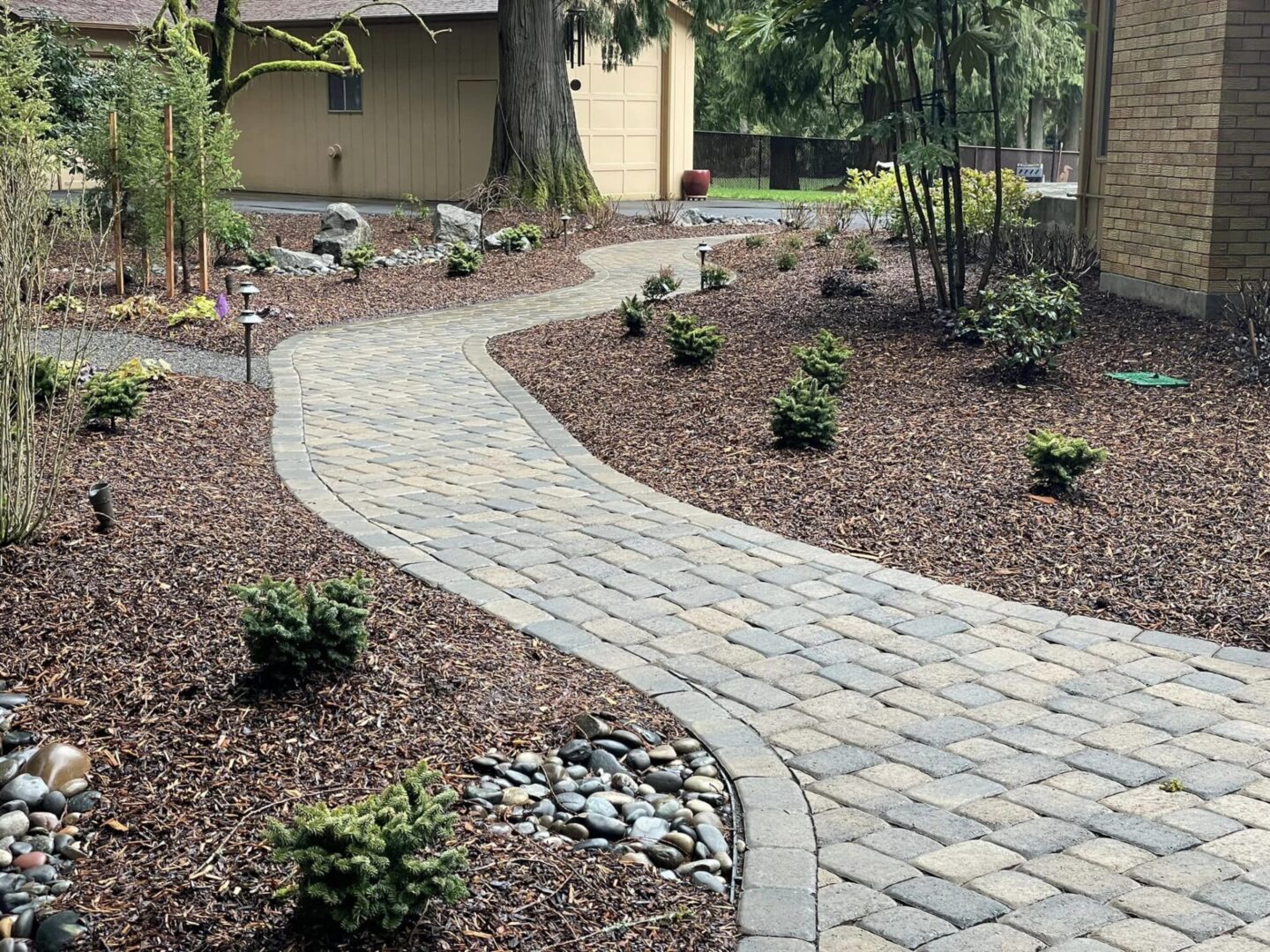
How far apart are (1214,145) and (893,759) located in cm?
723

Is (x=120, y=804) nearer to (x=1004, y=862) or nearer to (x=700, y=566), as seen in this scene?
(x=1004, y=862)

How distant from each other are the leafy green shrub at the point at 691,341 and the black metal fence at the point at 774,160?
28.4 meters

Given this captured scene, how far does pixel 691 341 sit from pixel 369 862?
6956mm

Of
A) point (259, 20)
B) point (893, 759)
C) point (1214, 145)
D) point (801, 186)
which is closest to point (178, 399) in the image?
point (893, 759)

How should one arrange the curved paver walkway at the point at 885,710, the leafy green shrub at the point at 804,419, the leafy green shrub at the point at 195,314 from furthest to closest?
the leafy green shrub at the point at 195,314 < the leafy green shrub at the point at 804,419 < the curved paver walkway at the point at 885,710

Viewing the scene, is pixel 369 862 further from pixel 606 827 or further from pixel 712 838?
pixel 712 838

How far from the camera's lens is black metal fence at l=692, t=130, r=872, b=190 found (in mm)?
37312

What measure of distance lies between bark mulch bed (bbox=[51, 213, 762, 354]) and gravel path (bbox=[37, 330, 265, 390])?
0.58 feet

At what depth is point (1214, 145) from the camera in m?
9.76

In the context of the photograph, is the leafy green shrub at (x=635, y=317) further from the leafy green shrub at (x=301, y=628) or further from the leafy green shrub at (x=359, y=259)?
the leafy green shrub at (x=301, y=628)

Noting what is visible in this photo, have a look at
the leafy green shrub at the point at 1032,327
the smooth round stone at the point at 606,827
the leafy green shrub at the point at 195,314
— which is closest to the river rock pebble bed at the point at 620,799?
the smooth round stone at the point at 606,827

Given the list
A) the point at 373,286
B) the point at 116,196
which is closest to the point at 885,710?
the point at 116,196

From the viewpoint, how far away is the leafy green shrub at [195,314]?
39.0ft

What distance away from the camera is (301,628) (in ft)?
13.8
